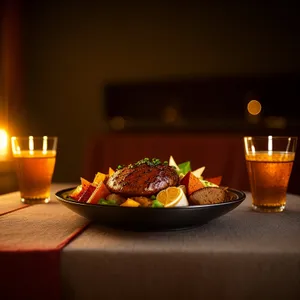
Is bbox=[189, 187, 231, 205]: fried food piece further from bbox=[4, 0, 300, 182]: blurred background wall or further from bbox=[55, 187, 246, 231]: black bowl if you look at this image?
bbox=[4, 0, 300, 182]: blurred background wall

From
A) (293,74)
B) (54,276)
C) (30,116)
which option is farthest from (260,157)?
(30,116)

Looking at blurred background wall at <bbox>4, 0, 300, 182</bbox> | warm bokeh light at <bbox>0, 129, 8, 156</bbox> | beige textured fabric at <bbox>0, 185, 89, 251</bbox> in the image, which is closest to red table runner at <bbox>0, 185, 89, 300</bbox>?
beige textured fabric at <bbox>0, 185, 89, 251</bbox>

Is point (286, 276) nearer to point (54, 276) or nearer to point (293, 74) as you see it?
point (54, 276)

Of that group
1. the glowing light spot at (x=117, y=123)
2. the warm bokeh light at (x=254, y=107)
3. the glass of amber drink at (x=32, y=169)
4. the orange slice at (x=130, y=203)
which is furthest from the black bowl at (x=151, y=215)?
the glowing light spot at (x=117, y=123)

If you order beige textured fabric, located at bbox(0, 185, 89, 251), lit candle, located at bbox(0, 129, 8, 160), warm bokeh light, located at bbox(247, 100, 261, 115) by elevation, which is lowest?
lit candle, located at bbox(0, 129, 8, 160)

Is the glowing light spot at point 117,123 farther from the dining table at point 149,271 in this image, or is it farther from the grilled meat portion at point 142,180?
the dining table at point 149,271
